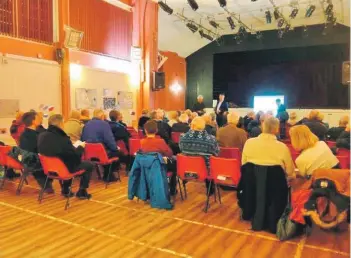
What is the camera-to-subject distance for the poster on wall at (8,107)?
6996 mm

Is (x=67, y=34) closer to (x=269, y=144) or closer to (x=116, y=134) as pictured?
(x=116, y=134)

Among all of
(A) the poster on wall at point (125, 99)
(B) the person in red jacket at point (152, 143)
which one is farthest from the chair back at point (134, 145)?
(A) the poster on wall at point (125, 99)

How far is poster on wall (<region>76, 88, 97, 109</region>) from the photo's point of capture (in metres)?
8.87

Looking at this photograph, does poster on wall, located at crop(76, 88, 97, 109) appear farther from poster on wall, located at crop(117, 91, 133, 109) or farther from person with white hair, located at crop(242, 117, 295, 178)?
person with white hair, located at crop(242, 117, 295, 178)

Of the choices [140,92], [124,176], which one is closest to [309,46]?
[140,92]

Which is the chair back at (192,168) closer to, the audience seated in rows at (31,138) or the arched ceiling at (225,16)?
the audience seated in rows at (31,138)

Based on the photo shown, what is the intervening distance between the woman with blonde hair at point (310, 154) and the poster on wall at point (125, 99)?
7.36 metres

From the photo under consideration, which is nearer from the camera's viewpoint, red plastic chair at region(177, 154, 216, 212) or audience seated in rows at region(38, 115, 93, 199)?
red plastic chair at region(177, 154, 216, 212)

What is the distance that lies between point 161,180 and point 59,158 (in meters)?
1.28

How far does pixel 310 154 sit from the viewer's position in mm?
3541

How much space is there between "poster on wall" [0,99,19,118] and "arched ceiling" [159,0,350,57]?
20.0ft

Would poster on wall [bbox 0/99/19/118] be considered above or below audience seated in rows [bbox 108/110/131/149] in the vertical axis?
above

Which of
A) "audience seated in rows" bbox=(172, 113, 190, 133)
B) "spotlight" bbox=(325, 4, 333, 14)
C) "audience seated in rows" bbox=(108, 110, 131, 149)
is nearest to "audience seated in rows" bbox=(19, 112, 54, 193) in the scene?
"audience seated in rows" bbox=(108, 110, 131, 149)

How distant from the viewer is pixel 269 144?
3.65 metres
